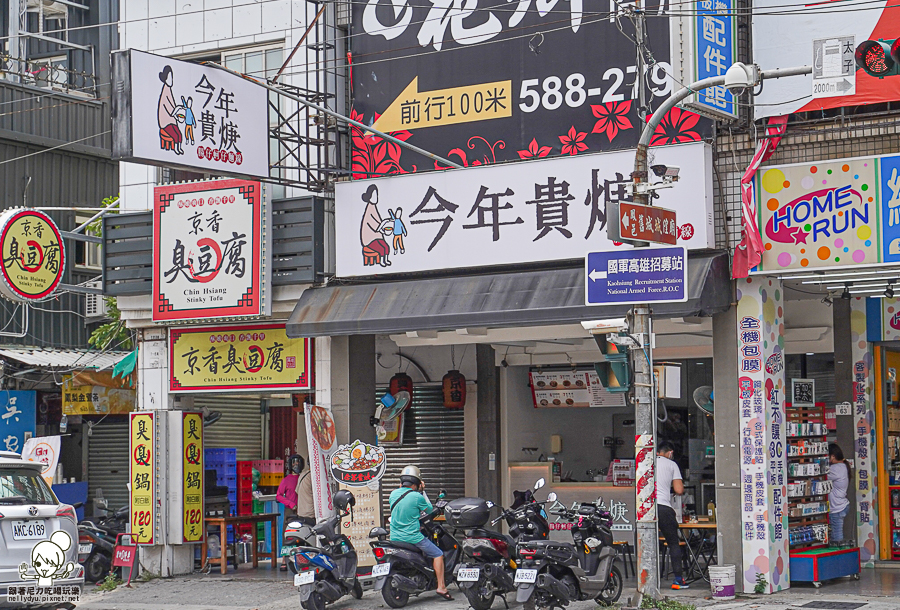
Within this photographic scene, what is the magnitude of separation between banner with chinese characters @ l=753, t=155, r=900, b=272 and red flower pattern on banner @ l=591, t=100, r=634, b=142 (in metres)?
2.00

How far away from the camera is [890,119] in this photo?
14.4 metres

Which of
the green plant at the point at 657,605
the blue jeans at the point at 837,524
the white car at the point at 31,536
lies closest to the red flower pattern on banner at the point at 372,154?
the white car at the point at 31,536

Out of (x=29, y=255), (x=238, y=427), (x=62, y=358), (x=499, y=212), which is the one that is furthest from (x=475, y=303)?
(x=62, y=358)

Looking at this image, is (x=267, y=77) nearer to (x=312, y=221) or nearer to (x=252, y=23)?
(x=252, y=23)

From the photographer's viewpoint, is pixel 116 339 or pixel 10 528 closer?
pixel 10 528

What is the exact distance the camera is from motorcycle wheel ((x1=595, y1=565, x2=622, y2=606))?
564 inches

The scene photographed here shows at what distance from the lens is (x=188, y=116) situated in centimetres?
1582

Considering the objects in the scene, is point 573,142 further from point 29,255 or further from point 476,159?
point 29,255

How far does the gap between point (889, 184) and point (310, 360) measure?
847cm

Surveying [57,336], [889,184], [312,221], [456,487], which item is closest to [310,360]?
[312,221]

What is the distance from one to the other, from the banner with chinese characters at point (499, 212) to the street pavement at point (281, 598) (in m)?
4.38

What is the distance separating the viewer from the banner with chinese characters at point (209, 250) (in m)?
17.8

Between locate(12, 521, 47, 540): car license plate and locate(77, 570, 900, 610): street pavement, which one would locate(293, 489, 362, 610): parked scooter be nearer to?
locate(77, 570, 900, 610): street pavement

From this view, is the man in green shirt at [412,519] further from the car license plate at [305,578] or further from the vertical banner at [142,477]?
the vertical banner at [142,477]
